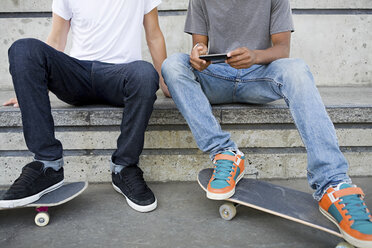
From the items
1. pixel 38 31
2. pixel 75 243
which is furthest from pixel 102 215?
pixel 38 31

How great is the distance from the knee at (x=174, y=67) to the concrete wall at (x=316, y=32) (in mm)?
1367

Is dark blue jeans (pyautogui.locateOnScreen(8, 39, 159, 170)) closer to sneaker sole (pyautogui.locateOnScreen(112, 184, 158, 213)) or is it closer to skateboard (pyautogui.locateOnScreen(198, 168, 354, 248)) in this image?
sneaker sole (pyautogui.locateOnScreen(112, 184, 158, 213))

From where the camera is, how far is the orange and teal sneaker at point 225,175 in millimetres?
1788

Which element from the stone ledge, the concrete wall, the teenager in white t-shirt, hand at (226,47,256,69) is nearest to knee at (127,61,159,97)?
the teenager in white t-shirt

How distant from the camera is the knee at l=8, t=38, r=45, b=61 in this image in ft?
6.01

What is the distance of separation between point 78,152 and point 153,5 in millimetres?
1190

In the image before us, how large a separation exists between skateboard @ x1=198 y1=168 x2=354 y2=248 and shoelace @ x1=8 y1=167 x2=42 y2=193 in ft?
3.01

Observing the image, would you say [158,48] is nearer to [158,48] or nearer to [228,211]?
[158,48]

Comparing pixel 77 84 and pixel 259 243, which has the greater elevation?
pixel 77 84

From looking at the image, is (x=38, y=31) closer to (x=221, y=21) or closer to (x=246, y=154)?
(x=221, y=21)

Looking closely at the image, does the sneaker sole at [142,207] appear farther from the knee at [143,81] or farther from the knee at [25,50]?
the knee at [25,50]

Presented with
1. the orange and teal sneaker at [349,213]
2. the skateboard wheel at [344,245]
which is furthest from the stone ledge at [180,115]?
the skateboard wheel at [344,245]

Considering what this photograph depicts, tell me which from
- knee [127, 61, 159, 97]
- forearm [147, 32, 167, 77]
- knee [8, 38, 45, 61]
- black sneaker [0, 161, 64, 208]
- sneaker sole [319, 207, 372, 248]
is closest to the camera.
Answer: sneaker sole [319, 207, 372, 248]

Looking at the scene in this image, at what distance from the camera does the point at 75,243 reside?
1658 mm
